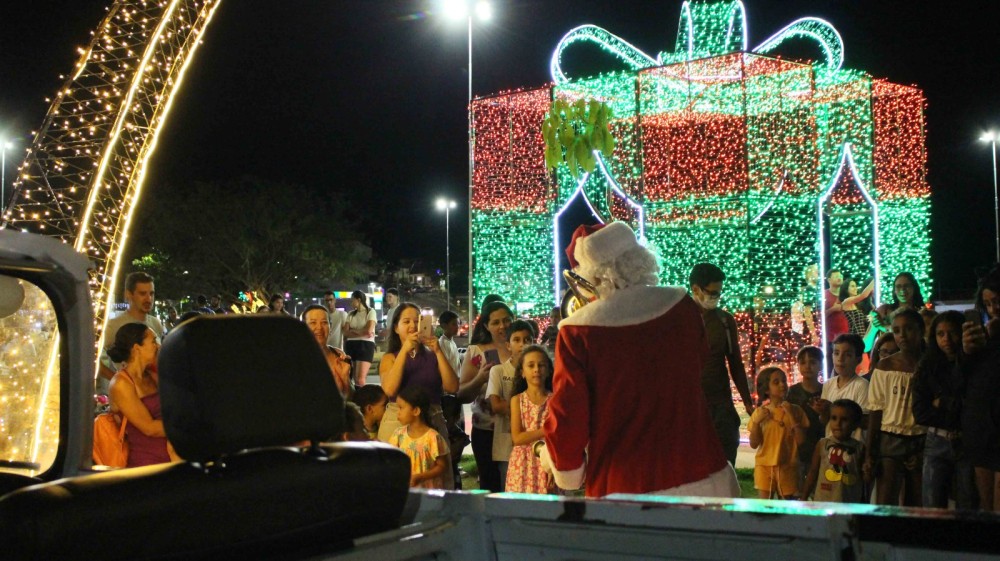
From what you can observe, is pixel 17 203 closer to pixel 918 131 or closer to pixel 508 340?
pixel 508 340

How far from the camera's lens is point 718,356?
6453 millimetres

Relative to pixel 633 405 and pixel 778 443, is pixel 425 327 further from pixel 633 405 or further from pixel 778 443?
pixel 633 405

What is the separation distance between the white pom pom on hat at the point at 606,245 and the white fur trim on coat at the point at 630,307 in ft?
0.58

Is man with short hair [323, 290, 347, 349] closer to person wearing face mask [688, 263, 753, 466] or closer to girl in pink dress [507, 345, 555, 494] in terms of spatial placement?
girl in pink dress [507, 345, 555, 494]

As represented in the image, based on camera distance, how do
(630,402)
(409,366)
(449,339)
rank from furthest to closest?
(449,339), (409,366), (630,402)

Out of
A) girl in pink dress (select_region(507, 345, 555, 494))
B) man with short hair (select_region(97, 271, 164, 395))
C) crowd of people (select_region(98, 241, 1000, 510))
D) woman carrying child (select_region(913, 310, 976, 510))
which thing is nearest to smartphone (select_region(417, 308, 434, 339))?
crowd of people (select_region(98, 241, 1000, 510))

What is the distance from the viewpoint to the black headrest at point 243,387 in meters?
2.21

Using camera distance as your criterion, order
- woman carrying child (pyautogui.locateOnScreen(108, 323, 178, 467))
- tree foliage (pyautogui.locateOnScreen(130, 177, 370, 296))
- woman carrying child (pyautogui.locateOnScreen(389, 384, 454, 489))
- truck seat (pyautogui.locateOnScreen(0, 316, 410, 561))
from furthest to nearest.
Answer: tree foliage (pyautogui.locateOnScreen(130, 177, 370, 296)) → woman carrying child (pyautogui.locateOnScreen(389, 384, 454, 489)) → woman carrying child (pyautogui.locateOnScreen(108, 323, 178, 467)) → truck seat (pyautogui.locateOnScreen(0, 316, 410, 561))

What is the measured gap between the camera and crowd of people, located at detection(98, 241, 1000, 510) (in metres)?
3.80

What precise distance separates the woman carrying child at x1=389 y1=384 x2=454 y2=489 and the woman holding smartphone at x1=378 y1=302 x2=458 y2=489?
1.12 ft

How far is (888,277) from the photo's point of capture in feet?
46.5

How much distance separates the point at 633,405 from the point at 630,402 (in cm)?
2

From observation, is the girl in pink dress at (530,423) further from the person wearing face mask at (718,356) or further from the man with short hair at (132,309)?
the man with short hair at (132,309)

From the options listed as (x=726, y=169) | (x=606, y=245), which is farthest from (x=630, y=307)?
(x=726, y=169)
